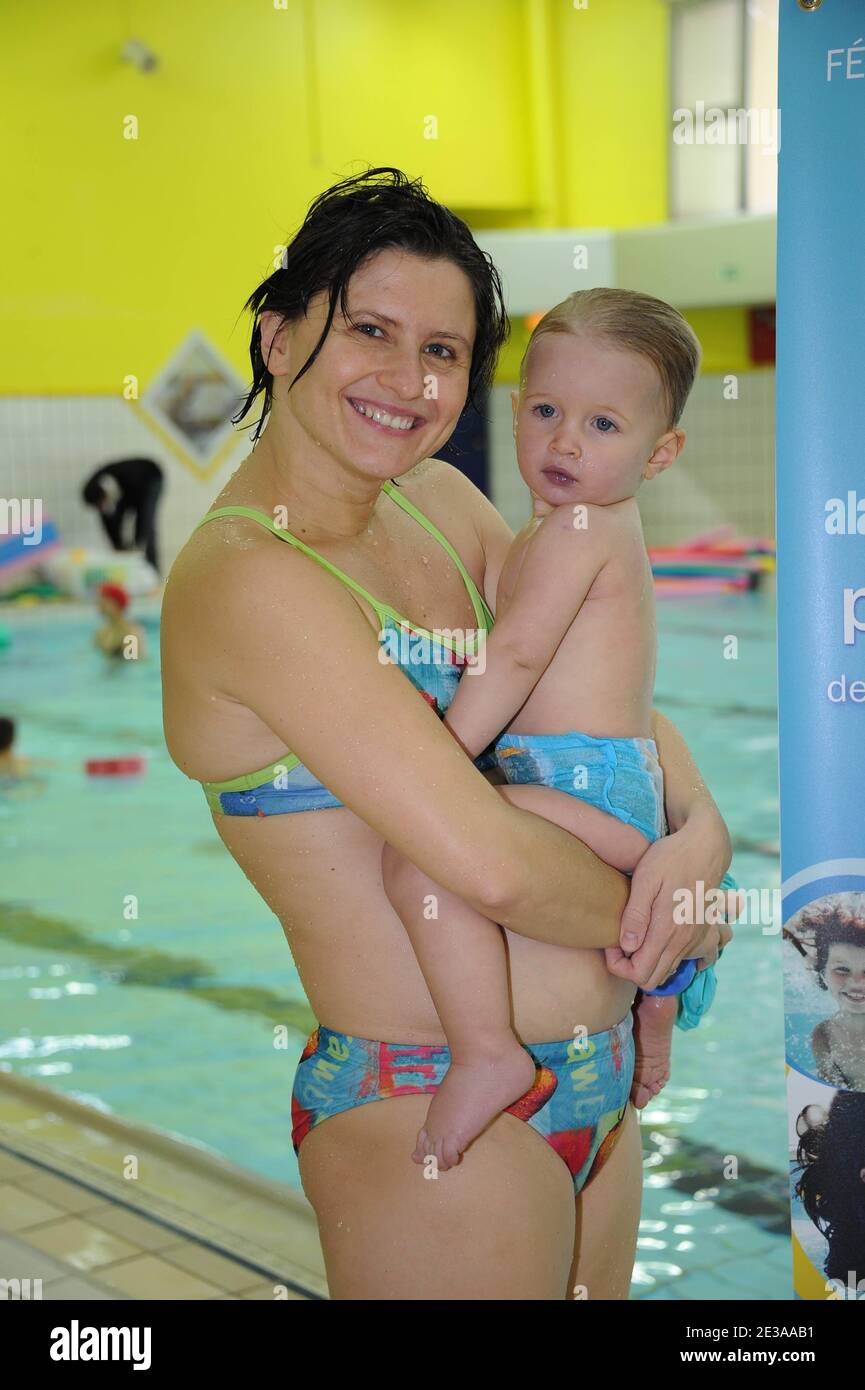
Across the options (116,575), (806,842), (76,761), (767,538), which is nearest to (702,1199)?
(806,842)

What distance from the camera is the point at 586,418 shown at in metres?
1.91

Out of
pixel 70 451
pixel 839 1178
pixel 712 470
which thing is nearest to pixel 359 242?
pixel 839 1178

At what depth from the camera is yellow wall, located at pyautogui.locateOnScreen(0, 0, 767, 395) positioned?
14.0m

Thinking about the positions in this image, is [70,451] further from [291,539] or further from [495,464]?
[291,539]

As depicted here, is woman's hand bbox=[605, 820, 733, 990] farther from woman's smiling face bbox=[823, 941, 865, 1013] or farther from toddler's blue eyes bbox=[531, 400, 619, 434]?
toddler's blue eyes bbox=[531, 400, 619, 434]

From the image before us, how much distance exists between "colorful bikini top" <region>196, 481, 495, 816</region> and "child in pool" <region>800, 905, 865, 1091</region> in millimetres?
671

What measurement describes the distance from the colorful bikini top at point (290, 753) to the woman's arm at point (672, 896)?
32 cm

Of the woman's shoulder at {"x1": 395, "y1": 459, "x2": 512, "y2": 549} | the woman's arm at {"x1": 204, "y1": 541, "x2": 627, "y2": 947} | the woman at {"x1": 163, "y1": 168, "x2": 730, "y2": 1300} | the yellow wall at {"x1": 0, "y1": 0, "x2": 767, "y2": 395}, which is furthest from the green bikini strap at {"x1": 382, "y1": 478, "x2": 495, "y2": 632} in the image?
the yellow wall at {"x1": 0, "y1": 0, "x2": 767, "y2": 395}

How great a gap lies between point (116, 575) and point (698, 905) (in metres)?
12.1

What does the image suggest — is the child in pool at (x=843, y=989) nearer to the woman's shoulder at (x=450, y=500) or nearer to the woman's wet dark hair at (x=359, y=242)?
the woman's shoulder at (x=450, y=500)

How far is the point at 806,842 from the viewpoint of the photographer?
6.89ft

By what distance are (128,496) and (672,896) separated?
13.1 meters
